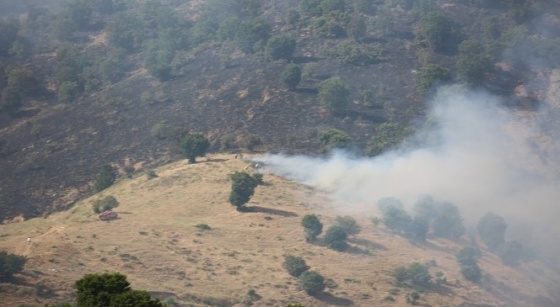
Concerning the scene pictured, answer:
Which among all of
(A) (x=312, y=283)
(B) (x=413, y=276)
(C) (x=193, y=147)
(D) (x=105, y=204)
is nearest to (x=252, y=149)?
(C) (x=193, y=147)

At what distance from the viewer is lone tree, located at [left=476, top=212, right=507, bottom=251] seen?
104 metres

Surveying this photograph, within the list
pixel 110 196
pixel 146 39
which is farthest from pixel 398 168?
pixel 146 39

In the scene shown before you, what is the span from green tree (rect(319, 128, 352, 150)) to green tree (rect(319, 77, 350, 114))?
1476 centimetres

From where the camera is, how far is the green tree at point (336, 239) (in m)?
96.5

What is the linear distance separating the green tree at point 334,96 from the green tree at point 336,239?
174 feet

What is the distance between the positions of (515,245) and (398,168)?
2584cm

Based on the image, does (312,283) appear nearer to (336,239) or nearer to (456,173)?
(336,239)

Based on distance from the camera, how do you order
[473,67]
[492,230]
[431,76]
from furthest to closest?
[473,67] < [431,76] < [492,230]

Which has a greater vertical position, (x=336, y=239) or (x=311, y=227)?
(x=311, y=227)

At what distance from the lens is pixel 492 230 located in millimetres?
104250

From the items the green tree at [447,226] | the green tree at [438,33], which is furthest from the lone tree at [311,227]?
the green tree at [438,33]

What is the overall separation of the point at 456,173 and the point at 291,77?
4639 centimetres

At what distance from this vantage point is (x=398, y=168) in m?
122

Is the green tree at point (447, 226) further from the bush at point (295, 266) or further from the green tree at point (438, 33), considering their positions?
the green tree at point (438, 33)
